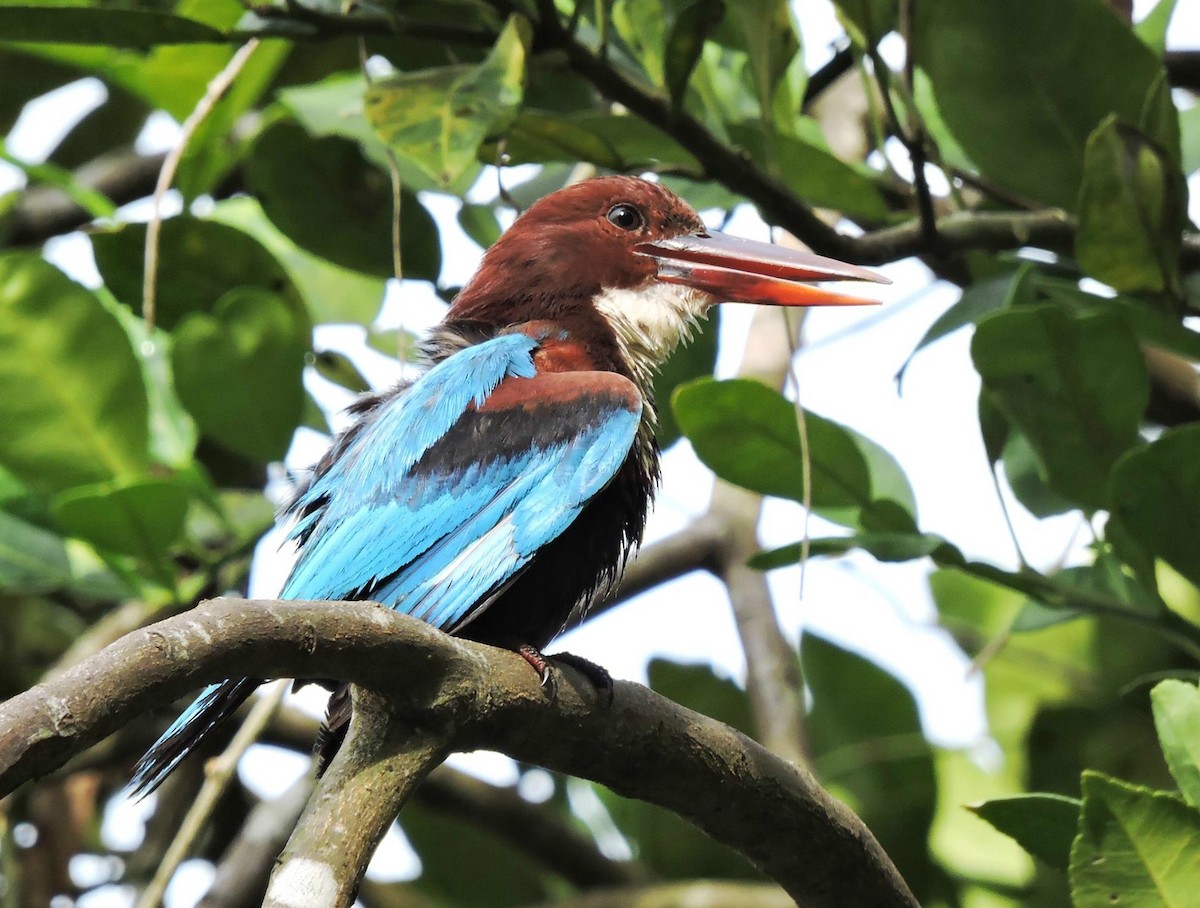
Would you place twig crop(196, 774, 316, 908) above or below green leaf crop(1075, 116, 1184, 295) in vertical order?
below

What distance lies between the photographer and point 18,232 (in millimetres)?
3879

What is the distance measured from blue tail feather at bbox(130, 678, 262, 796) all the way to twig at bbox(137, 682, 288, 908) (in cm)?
44

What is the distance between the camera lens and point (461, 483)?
229cm

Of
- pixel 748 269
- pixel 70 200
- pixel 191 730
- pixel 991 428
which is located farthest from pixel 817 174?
pixel 70 200

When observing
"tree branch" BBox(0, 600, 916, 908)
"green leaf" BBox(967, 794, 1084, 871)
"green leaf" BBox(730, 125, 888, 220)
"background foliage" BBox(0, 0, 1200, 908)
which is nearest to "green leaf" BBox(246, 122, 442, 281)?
"background foliage" BBox(0, 0, 1200, 908)

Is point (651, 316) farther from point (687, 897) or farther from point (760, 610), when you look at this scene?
point (687, 897)

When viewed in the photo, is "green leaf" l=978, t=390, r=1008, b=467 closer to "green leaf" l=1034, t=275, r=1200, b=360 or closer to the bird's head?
"green leaf" l=1034, t=275, r=1200, b=360

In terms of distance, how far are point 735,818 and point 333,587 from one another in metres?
0.64

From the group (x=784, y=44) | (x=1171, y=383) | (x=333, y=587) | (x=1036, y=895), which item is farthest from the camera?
(x=1171, y=383)

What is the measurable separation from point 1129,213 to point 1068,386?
27 centimetres

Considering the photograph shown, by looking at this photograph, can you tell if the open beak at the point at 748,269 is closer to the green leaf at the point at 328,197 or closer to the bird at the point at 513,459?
the bird at the point at 513,459

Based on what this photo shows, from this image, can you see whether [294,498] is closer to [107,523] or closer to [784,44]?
[107,523]

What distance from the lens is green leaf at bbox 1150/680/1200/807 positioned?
5.13 feet

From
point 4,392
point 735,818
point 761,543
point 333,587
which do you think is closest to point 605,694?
point 735,818
